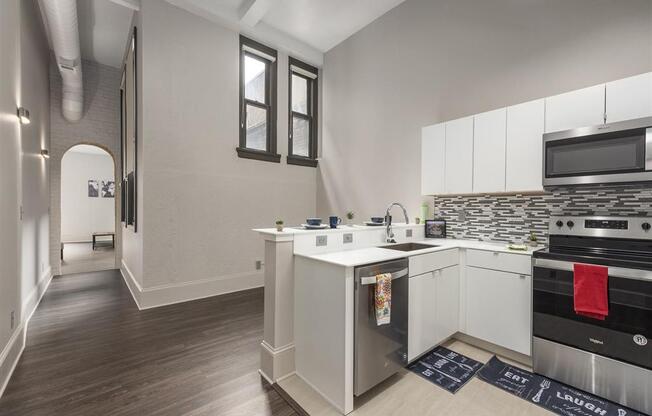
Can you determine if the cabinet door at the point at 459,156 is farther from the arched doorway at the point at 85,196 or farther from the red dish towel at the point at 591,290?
the arched doorway at the point at 85,196

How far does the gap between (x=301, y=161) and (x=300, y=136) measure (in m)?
0.51

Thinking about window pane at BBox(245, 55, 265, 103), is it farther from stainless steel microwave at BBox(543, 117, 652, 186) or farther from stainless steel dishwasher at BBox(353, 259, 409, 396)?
stainless steel microwave at BBox(543, 117, 652, 186)

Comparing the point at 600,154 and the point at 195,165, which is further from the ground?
the point at 195,165

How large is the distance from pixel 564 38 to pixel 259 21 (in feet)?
12.5

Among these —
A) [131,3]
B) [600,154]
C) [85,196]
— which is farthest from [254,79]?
[85,196]

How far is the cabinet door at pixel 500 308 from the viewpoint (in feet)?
7.57

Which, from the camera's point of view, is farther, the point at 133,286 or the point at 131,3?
the point at 133,286

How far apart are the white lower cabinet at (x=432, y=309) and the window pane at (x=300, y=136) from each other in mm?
3436

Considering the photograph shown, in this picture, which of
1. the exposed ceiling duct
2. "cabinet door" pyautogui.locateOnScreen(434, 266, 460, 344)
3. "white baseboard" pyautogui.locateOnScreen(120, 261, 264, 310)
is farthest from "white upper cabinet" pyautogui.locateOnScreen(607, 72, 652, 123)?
the exposed ceiling duct

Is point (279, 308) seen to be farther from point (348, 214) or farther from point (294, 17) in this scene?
point (294, 17)

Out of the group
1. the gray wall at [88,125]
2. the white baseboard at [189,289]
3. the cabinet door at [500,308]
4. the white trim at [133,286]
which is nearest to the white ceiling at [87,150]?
the gray wall at [88,125]

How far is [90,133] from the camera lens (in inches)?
210

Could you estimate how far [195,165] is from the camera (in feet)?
12.9

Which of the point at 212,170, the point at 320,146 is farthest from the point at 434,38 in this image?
the point at 212,170
